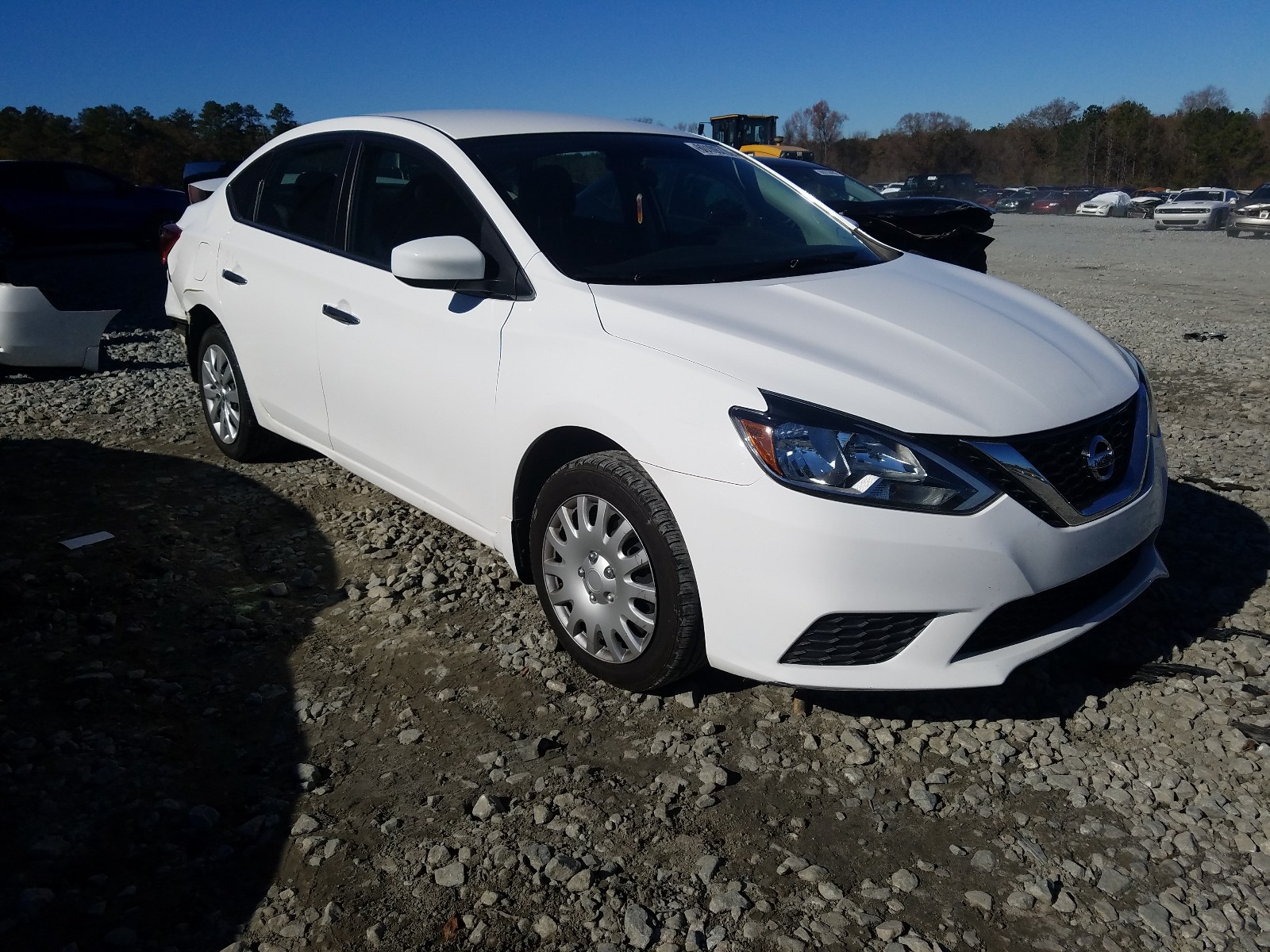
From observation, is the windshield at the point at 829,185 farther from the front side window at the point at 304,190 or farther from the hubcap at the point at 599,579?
the hubcap at the point at 599,579

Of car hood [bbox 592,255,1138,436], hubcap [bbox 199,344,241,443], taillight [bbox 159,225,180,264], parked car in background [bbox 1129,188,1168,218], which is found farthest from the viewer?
parked car in background [bbox 1129,188,1168,218]

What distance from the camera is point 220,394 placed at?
17.1 ft

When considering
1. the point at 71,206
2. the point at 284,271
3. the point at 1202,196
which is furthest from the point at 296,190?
the point at 1202,196

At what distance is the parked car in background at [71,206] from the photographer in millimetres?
16547

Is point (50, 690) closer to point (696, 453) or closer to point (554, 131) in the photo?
point (696, 453)

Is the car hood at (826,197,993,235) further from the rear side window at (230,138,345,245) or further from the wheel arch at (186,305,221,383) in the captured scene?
the wheel arch at (186,305,221,383)

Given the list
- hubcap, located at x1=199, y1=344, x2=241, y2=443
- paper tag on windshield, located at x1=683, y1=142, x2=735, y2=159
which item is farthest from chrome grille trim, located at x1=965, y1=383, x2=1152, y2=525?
hubcap, located at x1=199, y1=344, x2=241, y2=443

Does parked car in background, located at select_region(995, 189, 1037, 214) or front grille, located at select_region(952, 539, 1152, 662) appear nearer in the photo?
front grille, located at select_region(952, 539, 1152, 662)

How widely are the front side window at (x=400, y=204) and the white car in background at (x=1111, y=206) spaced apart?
4408 centimetres

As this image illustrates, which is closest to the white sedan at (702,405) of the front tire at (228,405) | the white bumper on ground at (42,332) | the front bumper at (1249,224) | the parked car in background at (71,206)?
the front tire at (228,405)

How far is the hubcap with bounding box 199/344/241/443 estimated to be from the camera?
199 inches

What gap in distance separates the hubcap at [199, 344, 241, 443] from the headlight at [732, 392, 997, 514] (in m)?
3.32

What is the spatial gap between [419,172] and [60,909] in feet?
8.79

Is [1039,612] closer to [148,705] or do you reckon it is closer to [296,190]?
[148,705]
